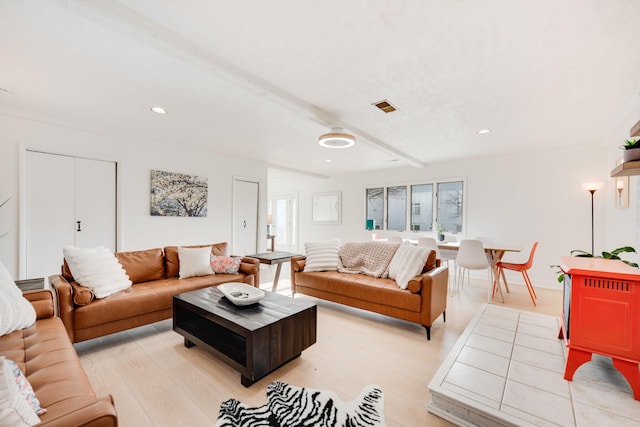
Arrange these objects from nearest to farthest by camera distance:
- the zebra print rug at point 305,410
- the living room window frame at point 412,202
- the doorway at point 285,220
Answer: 1. the zebra print rug at point 305,410
2. the living room window frame at point 412,202
3. the doorway at point 285,220

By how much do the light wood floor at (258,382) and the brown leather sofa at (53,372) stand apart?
0.47 metres

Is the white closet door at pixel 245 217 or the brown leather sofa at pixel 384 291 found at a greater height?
the white closet door at pixel 245 217

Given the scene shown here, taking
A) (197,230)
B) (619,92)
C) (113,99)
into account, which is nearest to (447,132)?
(619,92)

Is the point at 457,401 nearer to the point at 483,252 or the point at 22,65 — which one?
the point at 483,252

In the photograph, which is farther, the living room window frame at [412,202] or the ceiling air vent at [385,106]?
the living room window frame at [412,202]

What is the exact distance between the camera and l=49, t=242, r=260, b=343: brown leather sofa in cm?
223

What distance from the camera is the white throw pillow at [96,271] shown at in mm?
2422

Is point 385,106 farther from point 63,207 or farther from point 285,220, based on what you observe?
point 285,220

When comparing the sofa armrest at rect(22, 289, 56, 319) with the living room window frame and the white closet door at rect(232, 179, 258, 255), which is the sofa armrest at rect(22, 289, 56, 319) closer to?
the white closet door at rect(232, 179, 258, 255)

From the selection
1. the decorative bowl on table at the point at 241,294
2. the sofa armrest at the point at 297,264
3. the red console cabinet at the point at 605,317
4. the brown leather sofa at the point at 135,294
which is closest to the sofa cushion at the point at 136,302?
the brown leather sofa at the point at 135,294

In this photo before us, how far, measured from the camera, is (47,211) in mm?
3506

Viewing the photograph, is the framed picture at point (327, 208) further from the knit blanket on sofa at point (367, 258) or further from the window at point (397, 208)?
the knit blanket on sofa at point (367, 258)

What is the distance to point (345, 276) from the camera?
3369 mm

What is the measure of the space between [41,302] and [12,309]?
333 millimetres
